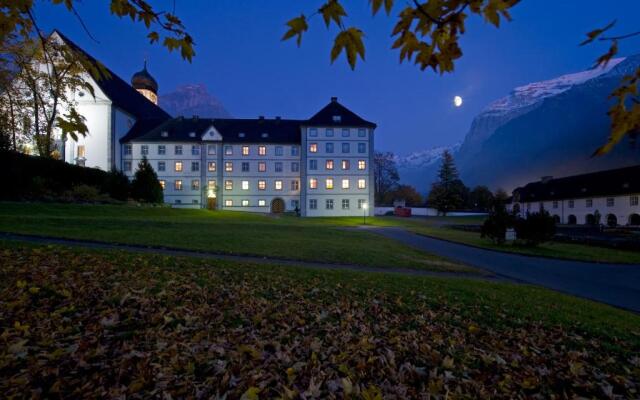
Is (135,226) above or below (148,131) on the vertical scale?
below

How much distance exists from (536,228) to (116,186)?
37.2m

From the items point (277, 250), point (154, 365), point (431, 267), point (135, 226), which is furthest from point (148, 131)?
point (154, 365)

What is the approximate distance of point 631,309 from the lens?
7504mm

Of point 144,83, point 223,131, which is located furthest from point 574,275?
point 144,83

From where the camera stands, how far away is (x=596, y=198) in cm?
4997

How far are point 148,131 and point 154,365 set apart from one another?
57.7 meters

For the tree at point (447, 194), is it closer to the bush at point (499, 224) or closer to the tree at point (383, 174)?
the tree at point (383, 174)

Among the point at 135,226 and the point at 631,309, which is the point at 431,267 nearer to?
the point at 631,309

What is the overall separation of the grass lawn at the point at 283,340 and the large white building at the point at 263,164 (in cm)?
4203

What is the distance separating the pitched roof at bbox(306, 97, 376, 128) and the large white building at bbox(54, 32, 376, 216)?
0.53ft

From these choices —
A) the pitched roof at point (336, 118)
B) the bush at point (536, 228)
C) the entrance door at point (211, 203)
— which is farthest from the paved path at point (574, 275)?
the entrance door at point (211, 203)

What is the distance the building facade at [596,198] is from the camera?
149ft

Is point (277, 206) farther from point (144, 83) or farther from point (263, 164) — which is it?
point (144, 83)

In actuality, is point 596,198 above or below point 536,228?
above
